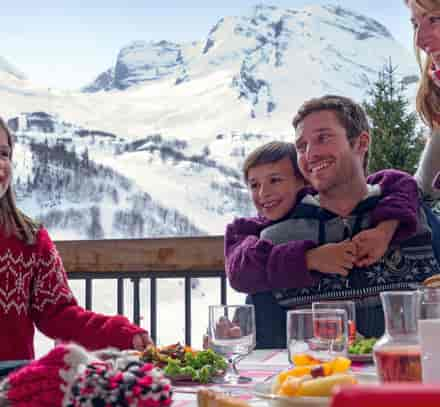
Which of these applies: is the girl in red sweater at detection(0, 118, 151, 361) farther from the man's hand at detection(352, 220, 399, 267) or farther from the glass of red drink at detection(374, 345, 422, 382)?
the glass of red drink at detection(374, 345, 422, 382)

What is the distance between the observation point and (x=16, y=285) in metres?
1.73

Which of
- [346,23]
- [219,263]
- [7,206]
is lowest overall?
[219,263]

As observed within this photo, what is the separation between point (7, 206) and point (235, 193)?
2.72 meters

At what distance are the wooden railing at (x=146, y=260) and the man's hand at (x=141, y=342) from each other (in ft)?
3.15

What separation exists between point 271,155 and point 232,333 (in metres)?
0.94

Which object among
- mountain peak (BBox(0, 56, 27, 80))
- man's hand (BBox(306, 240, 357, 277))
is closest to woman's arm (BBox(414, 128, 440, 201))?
man's hand (BBox(306, 240, 357, 277))

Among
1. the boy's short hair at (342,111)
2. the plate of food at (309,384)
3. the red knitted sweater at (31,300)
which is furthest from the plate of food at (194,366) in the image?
the boy's short hair at (342,111)

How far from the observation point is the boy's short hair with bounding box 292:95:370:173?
1980mm

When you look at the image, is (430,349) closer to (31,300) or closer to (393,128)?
(31,300)

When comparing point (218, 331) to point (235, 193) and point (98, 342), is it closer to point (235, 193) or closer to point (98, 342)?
point (98, 342)

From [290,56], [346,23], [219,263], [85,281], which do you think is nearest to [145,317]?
[85,281]

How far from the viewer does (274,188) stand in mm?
1975

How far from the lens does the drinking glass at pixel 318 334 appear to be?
1056 mm

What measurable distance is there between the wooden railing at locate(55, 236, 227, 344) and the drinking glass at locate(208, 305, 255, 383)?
1.26 m
